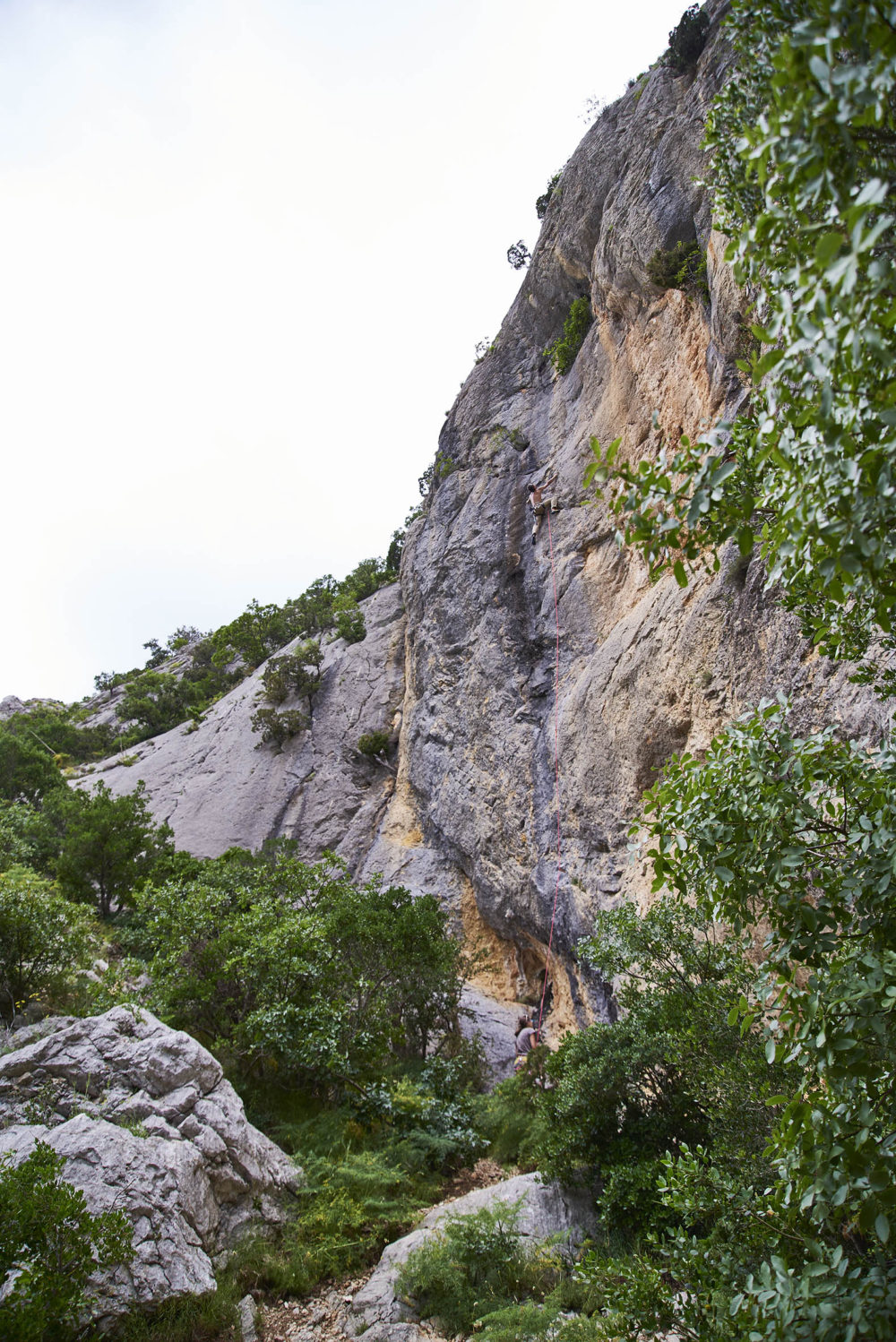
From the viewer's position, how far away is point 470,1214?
7.36 m

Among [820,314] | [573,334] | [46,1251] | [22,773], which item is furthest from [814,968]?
[22,773]

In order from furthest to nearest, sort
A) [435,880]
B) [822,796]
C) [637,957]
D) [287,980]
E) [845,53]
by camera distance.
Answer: [435,880] < [287,980] < [637,957] < [822,796] < [845,53]

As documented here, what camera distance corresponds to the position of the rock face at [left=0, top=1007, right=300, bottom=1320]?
20.0ft

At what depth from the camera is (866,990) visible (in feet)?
7.70

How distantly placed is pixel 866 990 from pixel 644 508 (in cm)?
196

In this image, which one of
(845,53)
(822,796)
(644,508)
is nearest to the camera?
(845,53)

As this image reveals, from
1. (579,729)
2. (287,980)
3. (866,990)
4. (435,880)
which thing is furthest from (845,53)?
(435,880)

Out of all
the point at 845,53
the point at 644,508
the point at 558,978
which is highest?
the point at 845,53

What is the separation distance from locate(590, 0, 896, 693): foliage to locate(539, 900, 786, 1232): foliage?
4599 millimetres

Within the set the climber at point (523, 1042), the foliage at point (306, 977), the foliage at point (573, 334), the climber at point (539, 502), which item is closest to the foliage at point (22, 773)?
the foliage at point (306, 977)

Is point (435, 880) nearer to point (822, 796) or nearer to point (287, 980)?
point (287, 980)

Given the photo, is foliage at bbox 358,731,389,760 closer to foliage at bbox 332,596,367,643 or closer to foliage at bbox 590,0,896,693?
foliage at bbox 332,596,367,643

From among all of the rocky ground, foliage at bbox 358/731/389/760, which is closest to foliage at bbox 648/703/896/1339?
the rocky ground

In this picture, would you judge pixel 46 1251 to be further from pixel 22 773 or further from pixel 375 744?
pixel 22 773
